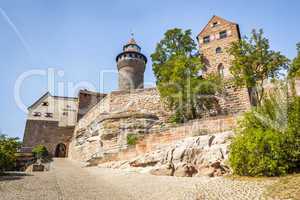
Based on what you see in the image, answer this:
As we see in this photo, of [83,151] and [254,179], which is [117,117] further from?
[254,179]

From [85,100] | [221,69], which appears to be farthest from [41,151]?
[221,69]

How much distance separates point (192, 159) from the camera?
1066 cm

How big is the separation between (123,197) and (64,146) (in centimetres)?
2928

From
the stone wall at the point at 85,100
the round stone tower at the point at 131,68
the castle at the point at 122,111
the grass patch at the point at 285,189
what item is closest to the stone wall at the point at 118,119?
the castle at the point at 122,111

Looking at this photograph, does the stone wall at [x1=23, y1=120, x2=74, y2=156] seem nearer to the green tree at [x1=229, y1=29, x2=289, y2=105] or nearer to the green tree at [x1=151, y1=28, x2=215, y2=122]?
the green tree at [x1=151, y1=28, x2=215, y2=122]

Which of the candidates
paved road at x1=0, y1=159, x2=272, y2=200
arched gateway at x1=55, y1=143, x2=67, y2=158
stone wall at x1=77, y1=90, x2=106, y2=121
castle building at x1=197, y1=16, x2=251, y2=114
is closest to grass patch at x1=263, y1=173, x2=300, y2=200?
paved road at x1=0, y1=159, x2=272, y2=200

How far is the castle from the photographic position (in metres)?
18.5

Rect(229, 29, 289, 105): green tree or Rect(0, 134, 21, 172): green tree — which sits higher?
Rect(229, 29, 289, 105): green tree

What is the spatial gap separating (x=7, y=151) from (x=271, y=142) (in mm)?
11544

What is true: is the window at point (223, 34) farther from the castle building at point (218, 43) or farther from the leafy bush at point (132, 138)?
the leafy bush at point (132, 138)

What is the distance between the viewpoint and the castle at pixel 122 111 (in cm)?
1848

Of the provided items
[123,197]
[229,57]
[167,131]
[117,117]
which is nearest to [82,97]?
[117,117]

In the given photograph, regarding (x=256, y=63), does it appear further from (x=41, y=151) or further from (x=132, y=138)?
(x=41, y=151)

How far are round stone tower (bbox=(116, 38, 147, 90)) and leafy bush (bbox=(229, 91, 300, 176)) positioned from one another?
23.2 metres
